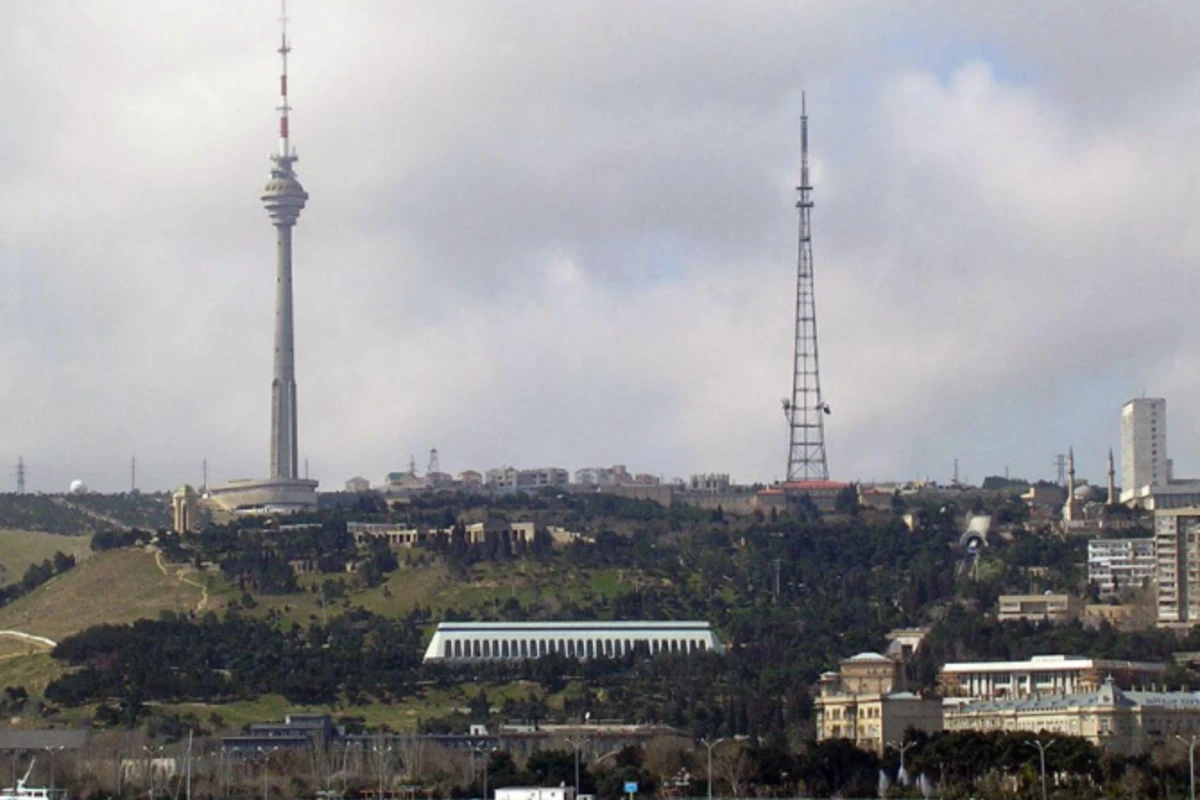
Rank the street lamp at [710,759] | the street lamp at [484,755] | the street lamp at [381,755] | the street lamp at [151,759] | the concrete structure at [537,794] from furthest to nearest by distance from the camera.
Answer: the street lamp at [151,759] < the street lamp at [484,755] < the street lamp at [381,755] < the street lamp at [710,759] < the concrete structure at [537,794]

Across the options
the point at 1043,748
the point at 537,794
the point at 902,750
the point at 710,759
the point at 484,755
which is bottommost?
the point at 484,755

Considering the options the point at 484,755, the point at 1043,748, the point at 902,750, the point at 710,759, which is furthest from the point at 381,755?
the point at 1043,748

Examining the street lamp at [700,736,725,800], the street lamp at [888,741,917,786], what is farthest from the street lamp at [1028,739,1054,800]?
the street lamp at [700,736,725,800]

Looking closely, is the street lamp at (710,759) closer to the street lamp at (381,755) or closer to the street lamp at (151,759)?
the street lamp at (381,755)

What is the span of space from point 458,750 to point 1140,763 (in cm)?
4431

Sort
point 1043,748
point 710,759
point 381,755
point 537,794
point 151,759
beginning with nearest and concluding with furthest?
point 537,794, point 1043,748, point 710,759, point 381,755, point 151,759

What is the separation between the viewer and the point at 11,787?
6855 inches

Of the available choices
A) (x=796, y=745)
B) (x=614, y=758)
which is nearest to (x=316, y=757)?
(x=614, y=758)

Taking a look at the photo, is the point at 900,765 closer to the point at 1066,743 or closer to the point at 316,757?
the point at 1066,743

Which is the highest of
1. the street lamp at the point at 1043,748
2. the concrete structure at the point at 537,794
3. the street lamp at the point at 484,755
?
the street lamp at the point at 1043,748

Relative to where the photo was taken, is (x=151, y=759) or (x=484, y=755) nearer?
(x=151, y=759)

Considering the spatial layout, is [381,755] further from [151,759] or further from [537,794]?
[537,794]

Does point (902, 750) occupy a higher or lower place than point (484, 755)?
higher

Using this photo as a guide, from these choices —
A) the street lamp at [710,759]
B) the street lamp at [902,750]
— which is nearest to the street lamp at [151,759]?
the street lamp at [710,759]
